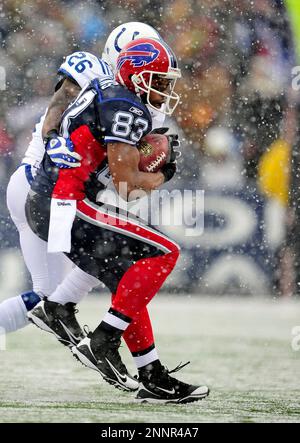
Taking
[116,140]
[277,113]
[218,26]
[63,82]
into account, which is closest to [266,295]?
[277,113]

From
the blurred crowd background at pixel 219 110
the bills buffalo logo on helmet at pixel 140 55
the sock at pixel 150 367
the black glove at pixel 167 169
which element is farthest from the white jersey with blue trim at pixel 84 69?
the blurred crowd background at pixel 219 110

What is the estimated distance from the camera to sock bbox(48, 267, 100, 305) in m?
3.91

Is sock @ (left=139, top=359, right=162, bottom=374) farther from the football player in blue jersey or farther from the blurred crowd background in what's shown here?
the blurred crowd background

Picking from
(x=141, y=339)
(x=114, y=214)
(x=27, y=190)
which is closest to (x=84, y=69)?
(x=27, y=190)

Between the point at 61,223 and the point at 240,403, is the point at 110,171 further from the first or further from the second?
the point at 240,403

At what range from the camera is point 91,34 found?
324 inches

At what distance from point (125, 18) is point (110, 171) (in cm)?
502

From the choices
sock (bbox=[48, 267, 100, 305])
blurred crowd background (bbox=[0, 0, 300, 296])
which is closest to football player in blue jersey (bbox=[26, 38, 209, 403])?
sock (bbox=[48, 267, 100, 305])

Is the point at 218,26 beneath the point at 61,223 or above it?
above

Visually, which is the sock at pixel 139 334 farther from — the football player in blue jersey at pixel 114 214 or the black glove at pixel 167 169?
the black glove at pixel 167 169

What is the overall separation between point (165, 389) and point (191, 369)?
3.93 ft

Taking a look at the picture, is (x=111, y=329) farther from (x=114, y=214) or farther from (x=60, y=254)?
(x=60, y=254)

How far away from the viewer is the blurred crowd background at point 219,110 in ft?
25.8

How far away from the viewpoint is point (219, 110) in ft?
26.7
